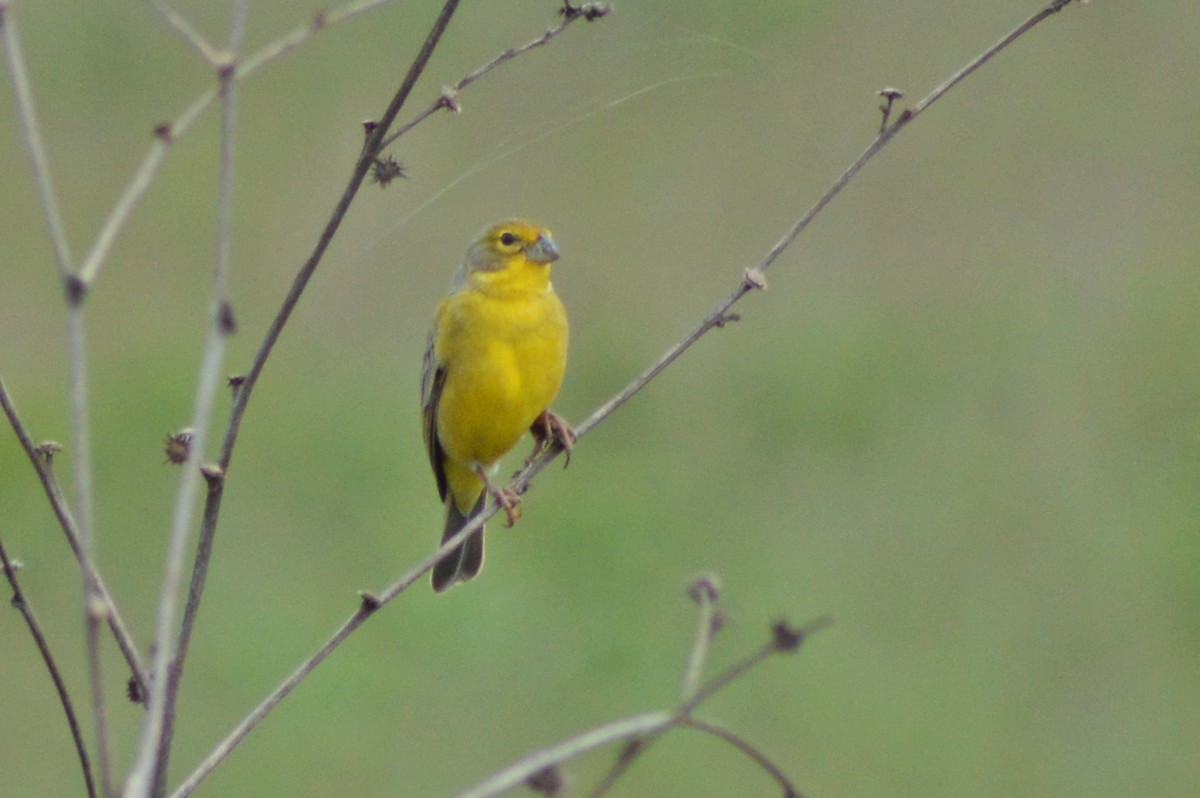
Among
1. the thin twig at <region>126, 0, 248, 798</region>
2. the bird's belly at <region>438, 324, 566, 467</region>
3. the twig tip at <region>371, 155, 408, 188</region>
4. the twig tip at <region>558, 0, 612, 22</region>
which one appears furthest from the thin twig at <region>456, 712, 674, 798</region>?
the bird's belly at <region>438, 324, 566, 467</region>

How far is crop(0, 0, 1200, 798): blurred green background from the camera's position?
8578mm

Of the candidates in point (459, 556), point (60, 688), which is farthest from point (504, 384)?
point (60, 688)

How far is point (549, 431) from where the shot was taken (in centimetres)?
541

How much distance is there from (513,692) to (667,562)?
1.14m

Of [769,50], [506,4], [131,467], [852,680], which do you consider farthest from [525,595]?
[506,4]

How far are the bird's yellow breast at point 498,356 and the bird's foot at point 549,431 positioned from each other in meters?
0.06

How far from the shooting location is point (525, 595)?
915cm

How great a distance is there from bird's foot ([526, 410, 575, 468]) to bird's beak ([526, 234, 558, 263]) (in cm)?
44

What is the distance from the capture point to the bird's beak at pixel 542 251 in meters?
5.39

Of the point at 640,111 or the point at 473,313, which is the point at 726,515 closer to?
the point at 640,111

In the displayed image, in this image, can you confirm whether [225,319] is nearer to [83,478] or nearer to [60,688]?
[83,478]

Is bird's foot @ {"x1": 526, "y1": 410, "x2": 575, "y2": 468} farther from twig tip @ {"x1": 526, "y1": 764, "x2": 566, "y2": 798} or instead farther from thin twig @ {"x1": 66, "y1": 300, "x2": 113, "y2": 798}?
thin twig @ {"x1": 66, "y1": 300, "x2": 113, "y2": 798}

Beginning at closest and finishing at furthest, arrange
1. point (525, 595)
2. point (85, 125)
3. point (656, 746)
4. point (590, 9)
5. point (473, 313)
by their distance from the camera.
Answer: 1. point (590, 9)
2. point (473, 313)
3. point (656, 746)
4. point (525, 595)
5. point (85, 125)

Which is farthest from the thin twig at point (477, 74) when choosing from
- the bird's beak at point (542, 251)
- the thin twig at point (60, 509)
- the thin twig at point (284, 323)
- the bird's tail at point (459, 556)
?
the bird's tail at point (459, 556)
